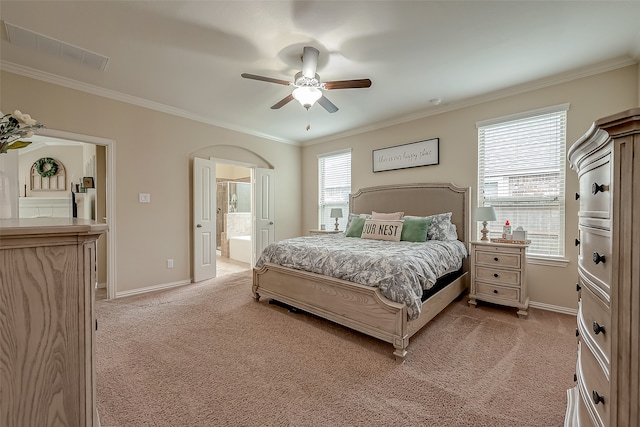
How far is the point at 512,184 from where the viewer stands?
10.7 ft

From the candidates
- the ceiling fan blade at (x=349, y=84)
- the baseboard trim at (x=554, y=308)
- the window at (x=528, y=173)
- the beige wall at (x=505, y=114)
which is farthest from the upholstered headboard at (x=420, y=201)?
the ceiling fan blade at (x=349, y=84)

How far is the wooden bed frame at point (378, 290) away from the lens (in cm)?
209

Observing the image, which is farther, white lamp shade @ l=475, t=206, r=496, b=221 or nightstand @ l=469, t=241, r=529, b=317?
white lamp shade @ l=475, t=206, r=496, b=221

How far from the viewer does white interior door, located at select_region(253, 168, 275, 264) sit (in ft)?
16.3

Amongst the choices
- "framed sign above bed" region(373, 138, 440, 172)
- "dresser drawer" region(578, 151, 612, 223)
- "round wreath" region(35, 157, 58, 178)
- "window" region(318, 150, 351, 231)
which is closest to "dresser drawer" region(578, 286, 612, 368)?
"dresser drawer" region(578, 151, 612, 223)

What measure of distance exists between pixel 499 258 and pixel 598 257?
2.34m

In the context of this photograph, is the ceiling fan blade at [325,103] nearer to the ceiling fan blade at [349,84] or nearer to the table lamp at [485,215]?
the ceiling fan blade at [349,84]

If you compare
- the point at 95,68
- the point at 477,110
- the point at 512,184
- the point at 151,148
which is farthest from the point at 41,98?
the point at 512,184

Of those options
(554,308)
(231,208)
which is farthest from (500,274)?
(231,208)

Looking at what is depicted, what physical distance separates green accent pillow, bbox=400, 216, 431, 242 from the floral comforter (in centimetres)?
15

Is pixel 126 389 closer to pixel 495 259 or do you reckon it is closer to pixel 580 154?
pixel 580 154

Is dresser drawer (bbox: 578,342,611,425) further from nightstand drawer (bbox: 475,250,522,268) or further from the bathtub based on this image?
the bathtub

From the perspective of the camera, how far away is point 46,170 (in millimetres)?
5367

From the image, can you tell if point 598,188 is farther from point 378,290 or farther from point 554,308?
point 554,308
